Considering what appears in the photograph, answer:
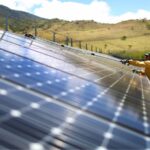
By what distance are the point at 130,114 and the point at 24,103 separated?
3265 mm

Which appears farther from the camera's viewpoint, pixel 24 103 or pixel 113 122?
pixel 113 122

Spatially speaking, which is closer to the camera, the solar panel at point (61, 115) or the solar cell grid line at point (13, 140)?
the solar cell grid line at point (13, 140)

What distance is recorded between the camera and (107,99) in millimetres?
9516

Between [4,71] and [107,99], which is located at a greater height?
[4,71]

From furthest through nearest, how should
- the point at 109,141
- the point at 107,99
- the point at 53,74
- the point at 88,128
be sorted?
the point at 53,74
the point at 107,99
the point at 88,128
the point at 109,141

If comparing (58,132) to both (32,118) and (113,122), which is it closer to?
(32,118)

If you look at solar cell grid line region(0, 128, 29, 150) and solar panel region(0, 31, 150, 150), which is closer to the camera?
solar cell grid line region(0, 128, 29, 150)

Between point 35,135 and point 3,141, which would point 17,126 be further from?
point 3,141

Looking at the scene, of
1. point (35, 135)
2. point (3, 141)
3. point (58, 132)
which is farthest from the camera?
point (58, 132)

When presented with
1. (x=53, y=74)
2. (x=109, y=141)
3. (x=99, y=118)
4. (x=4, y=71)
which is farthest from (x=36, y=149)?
(x=53, y=74)

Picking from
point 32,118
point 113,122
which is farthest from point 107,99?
point 32,118

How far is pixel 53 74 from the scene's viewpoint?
10344 millimetres

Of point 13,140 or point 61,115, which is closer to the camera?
point 13,140

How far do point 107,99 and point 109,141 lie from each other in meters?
3.94
